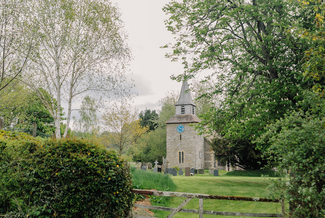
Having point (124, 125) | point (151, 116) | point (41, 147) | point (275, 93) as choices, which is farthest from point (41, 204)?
point (151, 116)

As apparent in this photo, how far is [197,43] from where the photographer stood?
14.4m

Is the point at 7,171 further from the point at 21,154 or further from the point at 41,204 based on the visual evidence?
the point at 41,204

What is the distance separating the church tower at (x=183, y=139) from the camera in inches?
1492

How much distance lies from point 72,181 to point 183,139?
110ft

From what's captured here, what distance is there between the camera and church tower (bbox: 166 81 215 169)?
37906 millimetres

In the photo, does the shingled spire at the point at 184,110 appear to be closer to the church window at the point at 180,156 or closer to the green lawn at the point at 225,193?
the church window at the point at 180,156

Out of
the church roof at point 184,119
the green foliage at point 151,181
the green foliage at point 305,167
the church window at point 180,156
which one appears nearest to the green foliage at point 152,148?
the church window at point 180,156

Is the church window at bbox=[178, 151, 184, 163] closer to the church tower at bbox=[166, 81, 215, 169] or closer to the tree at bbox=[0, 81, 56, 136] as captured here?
the church tower at bbox=[166, 81, 215, 169]

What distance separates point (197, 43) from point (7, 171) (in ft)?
38.2

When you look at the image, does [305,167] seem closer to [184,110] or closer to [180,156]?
[180,156]

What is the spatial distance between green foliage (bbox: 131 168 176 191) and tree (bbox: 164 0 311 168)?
4.07 m

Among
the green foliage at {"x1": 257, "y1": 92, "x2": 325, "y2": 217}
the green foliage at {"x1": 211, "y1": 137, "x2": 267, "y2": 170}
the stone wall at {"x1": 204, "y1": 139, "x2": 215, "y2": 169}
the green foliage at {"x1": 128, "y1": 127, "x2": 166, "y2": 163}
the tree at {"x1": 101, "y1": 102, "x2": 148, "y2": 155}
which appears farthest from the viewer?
the green foliage at {"x1": 128, "y1": 127, "x2": 166, "y2": 163}

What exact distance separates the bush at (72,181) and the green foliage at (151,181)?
5.90m

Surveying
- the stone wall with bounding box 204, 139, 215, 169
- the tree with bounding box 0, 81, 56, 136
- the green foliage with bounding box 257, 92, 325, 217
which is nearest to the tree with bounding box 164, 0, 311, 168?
the green foliage with bounding box 257, 92, 325, 217
